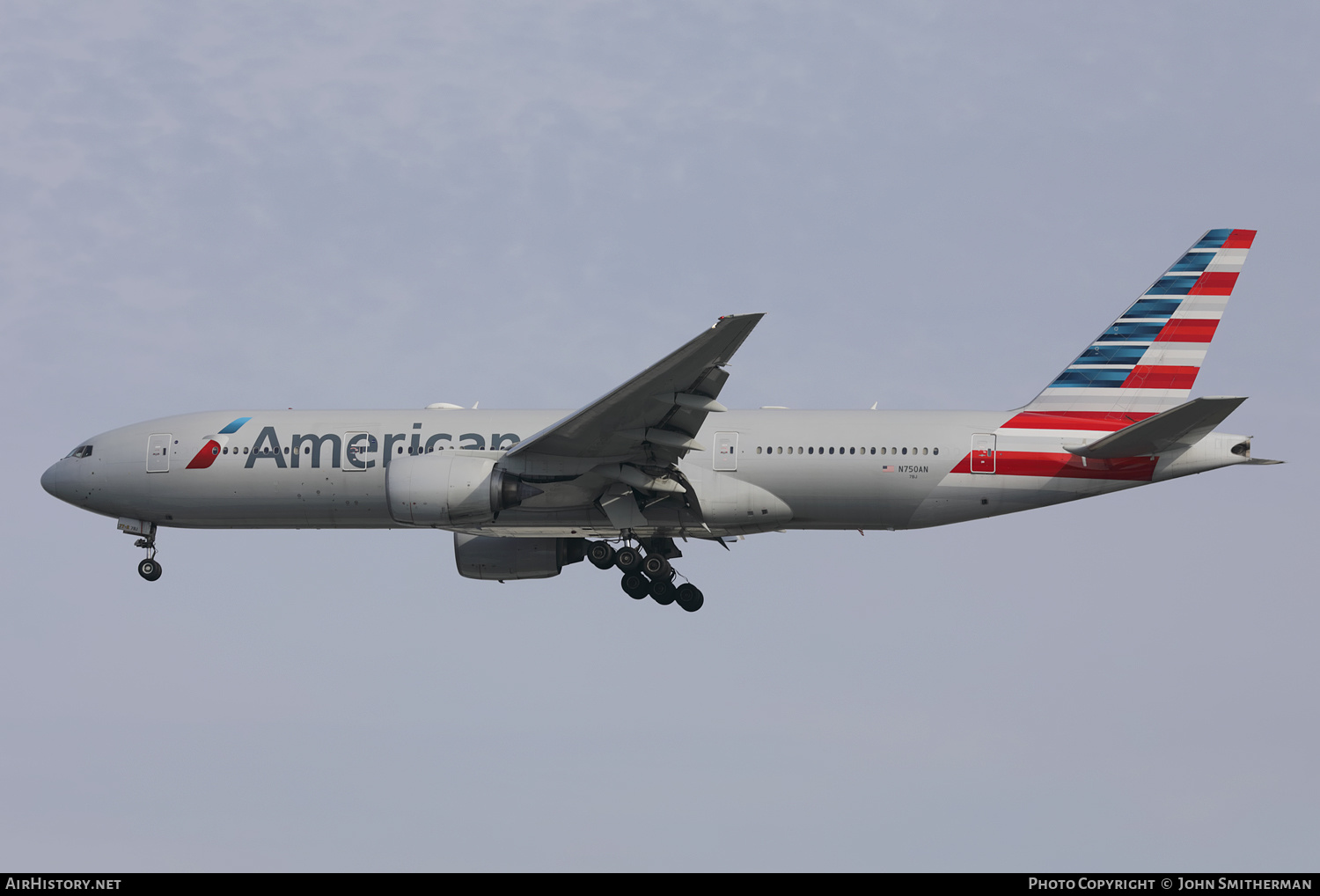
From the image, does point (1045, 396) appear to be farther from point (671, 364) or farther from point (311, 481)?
point (311, 481)

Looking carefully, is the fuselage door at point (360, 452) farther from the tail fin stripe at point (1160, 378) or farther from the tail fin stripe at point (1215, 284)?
the tail fin stripe at point (1215, 284)

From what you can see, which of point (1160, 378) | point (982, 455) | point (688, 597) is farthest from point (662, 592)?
point (1160, 378)

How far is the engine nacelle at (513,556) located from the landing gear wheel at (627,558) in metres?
2.30

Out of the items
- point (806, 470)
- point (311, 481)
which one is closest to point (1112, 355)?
point (806, 470)

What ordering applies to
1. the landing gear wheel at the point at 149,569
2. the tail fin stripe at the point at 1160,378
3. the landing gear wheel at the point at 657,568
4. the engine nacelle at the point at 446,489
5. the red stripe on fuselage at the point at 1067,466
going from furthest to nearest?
the landing gear wheel at the point at 149,569 → the landing gear wheel at the point at 657,568 → the tail fin stripe at the point at 1160,378 → the red stripe on fuselage at the point at 1067,466 → the engine nacelle at the point at 446,489

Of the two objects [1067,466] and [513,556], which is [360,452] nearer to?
[513,556]

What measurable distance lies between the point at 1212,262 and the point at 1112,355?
3.16m

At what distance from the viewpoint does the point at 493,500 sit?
28.1 meters

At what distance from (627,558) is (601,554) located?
715 millimetres

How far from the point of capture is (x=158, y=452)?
31734 millimetres

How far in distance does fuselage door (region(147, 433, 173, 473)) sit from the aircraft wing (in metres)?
8.34

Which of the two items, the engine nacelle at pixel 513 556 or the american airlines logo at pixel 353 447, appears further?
the engine nacelle at pixel 513 556

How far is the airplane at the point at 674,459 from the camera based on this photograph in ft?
91.5

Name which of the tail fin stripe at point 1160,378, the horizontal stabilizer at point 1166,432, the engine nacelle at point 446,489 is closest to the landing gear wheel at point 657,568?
the engine nacelle at point 446,489
